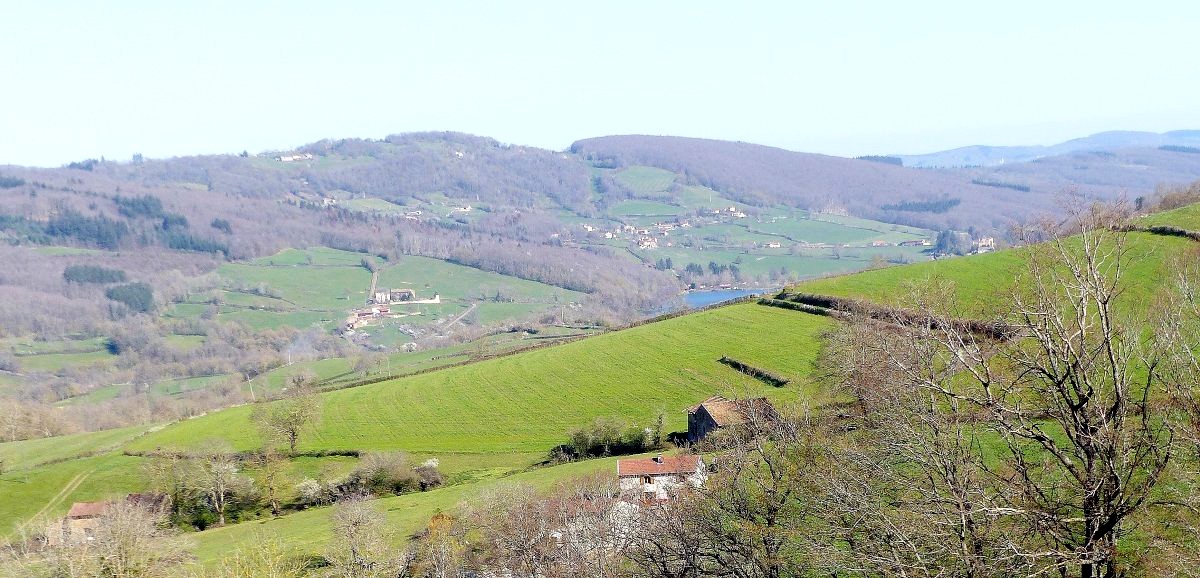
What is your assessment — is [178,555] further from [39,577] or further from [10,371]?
[10,371]

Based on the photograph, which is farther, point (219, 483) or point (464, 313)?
point (464, 313)

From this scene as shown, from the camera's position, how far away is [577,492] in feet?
113

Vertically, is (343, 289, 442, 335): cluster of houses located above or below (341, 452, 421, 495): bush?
below

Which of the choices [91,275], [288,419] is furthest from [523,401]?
[91,275]

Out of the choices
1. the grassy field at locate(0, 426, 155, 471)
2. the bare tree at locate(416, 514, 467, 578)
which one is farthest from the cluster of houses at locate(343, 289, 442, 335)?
the bare tree at locate(416, 514, 467, 578)

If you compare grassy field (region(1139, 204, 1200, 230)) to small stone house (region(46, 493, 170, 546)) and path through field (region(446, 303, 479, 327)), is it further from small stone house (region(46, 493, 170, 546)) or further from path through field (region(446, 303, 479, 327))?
path through field (region(446, 303, 479, 327))

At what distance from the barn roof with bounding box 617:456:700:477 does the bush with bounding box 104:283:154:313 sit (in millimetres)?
156174

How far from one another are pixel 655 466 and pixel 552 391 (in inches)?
907

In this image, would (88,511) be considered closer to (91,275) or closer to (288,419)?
(288,419)

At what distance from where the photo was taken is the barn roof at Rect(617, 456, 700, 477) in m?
40.5

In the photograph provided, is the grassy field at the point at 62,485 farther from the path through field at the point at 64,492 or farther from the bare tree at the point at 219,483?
the bare tree at the point at 219,483

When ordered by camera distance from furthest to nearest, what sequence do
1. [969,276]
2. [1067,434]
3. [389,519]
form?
[969,276] < [389,519] < [1067,434]

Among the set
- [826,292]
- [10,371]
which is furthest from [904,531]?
[10,371]

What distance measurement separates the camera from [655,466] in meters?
41.9
